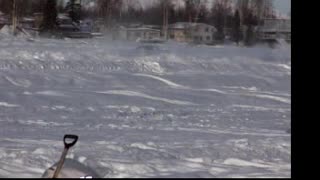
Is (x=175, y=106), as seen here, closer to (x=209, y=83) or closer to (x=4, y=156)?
(x=209, y=83)

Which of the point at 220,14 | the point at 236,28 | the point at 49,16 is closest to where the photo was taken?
the point at 49,16

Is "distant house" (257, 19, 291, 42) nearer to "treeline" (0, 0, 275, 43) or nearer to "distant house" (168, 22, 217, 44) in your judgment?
"treeline" (0, 0, 275, 43)

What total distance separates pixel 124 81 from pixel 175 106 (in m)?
3.62

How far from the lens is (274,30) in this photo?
23750 millimetres

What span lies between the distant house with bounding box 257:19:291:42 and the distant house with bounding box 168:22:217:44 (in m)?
2.13

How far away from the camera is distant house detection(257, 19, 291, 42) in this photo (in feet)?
71.5

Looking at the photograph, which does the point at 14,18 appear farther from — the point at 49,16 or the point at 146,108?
the point at 146,108

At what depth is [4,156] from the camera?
7.76 metres

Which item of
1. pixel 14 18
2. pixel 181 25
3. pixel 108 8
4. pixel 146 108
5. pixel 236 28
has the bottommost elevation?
pixel 146 108

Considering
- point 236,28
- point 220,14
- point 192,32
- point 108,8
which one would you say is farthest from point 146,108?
point 236,28

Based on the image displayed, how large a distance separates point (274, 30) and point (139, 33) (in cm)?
572

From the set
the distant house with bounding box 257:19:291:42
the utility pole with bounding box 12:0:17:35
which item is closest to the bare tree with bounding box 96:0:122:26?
the utility pole with bounding box 12:0:17:35

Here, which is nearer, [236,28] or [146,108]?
[146,108]

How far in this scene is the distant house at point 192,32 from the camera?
24.0 m
